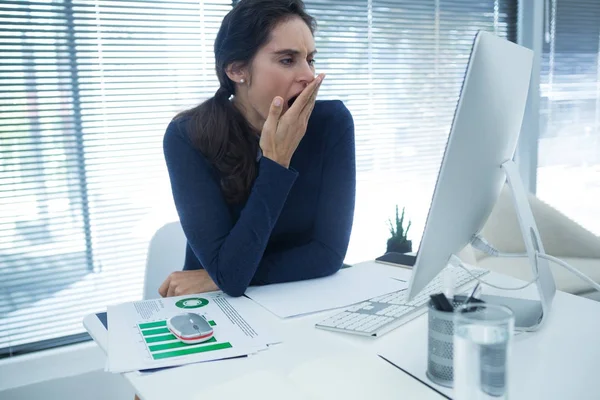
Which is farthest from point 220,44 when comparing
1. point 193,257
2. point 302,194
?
point 193,257

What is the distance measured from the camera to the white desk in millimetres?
729

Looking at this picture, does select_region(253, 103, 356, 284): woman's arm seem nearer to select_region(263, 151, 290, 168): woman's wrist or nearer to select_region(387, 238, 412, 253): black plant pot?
A: select_region(263, 151, 290, 168): woman's wrist

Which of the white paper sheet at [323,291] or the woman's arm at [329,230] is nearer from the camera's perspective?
the white paper sheet at [323,291]

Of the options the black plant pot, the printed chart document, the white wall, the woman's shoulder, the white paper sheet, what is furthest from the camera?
the white wall

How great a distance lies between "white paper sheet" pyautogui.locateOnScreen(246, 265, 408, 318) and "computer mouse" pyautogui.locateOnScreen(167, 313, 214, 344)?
6.6 inches

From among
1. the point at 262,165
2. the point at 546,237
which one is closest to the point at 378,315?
the point at 262,165

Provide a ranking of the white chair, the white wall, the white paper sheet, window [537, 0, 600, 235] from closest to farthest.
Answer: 1. the white paper sheet
2. the white wall
3. the white chair
4. window [537, 0, 600, 235]

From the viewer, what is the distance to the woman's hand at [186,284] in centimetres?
122

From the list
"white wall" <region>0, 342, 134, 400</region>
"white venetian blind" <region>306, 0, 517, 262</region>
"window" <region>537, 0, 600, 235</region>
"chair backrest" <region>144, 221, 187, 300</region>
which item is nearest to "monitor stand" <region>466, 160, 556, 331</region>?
"chair backrest" <region>144, 221, 187, 300</region>

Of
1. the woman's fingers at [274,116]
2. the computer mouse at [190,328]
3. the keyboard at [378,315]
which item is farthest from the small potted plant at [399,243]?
the computer mouse at [190,328]

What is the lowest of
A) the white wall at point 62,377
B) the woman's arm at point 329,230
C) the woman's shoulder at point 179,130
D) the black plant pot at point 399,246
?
the white wall at point 62,377

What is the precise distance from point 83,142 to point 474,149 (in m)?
1.81

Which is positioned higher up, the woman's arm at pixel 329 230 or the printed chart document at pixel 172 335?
the woman's arm at pixel 329 230

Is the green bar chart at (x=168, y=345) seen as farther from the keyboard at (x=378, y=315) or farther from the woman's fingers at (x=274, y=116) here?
the woman's fingers at (x=274, y=116)
